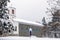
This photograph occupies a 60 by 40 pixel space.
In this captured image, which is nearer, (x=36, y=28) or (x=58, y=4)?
(x=58, y=4)

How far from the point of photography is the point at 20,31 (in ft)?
31.1

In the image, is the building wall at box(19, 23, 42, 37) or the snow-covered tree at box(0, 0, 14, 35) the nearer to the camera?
the snow-covered tree at box(0, 0, 14, 35)

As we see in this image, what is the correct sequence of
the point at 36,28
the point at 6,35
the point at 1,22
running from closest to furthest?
the point at 1,22 < the point at 6,35 < the point at 36,28

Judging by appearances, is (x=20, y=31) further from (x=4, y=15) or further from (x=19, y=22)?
(x=4, y=15)

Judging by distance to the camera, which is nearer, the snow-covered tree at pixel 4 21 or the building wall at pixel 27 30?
the snow-covered tree at pixel 4 21

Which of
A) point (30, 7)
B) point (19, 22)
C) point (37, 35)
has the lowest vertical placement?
point (37, 35)

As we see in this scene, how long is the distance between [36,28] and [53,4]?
5.48 feet

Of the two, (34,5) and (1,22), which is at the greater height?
(34,5)

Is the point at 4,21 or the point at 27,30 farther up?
the point at 4,21

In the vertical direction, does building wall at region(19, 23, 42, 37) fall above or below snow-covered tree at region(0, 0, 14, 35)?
below

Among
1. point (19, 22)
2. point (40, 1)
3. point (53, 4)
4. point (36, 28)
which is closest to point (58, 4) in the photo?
point (53, 4)

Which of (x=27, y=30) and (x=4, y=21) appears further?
(x=27, y=30)

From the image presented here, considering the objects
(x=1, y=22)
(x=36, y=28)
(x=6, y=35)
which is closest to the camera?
(x=1, y=22)

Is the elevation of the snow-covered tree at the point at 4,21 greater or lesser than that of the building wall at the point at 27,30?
greater
